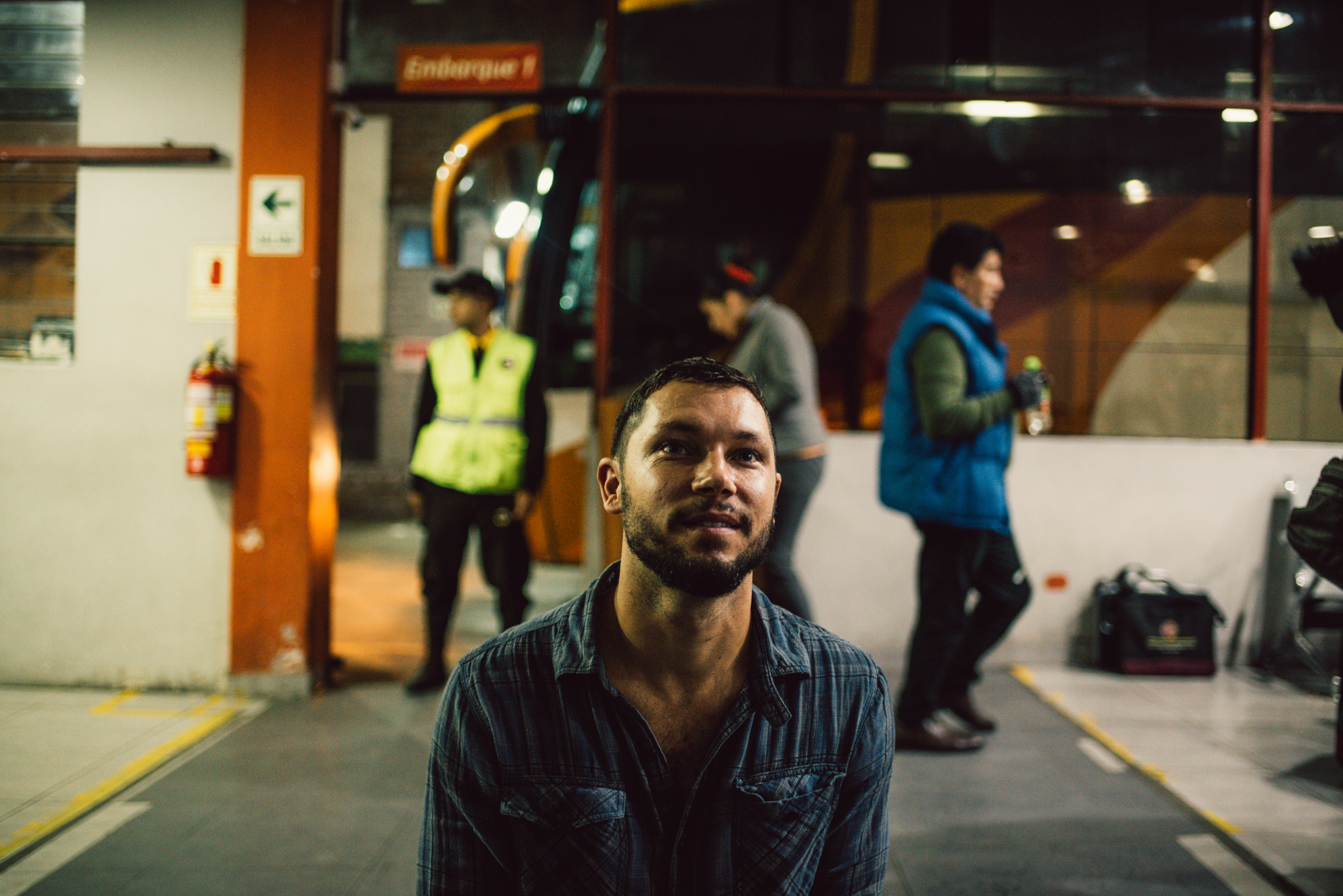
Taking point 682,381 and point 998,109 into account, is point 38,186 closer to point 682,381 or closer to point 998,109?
point 682,381

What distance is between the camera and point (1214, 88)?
5406 millimetres

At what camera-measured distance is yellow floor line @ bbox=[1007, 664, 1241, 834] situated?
3.15m

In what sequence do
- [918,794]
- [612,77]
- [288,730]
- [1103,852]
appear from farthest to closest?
[612,77] < [288,730] < [918,794] < [1103,852]

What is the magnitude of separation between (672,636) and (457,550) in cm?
325

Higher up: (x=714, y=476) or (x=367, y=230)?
(x=367, y=230)

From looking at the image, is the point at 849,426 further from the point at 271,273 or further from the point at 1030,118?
the point at 271,273

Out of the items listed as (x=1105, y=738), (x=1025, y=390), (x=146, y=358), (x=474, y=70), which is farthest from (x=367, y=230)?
(x=1105, y=738)

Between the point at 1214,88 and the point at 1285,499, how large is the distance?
2.25 metres

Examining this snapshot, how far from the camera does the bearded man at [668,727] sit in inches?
55.2

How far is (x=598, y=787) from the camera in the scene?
4.65ft

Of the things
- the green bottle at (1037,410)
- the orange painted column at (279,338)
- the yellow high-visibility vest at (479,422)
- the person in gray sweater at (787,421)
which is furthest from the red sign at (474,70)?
the green bottle at (1037,410)

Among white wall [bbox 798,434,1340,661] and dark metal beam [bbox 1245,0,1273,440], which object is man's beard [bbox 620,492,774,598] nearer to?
white wall [bbox 798,434,1340,661]

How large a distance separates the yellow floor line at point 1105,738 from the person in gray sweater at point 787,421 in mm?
1169

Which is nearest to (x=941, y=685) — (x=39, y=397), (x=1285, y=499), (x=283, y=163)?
(x=1285, y=499)
